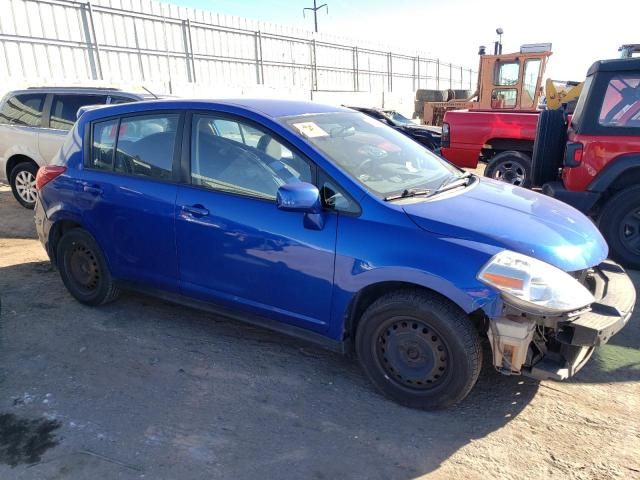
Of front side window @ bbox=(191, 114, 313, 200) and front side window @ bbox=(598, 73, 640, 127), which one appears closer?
front side window @ bbox=(191, 114, 313, 200)

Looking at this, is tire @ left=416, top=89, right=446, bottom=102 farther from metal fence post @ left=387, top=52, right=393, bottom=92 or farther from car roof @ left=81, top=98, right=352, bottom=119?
car roof @ left=81, top=98, right=352, bottom=119

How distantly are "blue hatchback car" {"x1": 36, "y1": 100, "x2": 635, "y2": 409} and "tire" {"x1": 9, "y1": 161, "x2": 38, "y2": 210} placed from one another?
14.2ft

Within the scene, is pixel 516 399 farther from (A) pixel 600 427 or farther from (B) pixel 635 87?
(B) pixel 635 87

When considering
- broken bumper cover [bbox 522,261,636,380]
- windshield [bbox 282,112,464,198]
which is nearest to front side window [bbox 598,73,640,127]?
windshield [bbox 282,112,464,198]

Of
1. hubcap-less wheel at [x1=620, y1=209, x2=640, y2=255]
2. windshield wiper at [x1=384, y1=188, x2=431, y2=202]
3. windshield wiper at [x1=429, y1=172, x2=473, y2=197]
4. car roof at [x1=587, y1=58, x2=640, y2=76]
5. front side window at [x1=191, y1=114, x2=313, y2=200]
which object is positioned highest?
car roof at [x1=587, y1=58, x2=640, y2=76]

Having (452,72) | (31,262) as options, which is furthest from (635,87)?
(452,72)

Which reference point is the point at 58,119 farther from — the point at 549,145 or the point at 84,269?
the point at 549,145

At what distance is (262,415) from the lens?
2.89m

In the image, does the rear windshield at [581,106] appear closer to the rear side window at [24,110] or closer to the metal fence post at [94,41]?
the rear side window at [24,110]

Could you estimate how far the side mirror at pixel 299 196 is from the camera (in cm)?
282

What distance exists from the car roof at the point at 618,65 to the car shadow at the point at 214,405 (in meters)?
3.61

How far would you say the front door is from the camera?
302 centimetres

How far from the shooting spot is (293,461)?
99.4 inches

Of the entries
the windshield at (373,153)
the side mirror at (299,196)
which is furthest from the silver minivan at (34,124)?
the side mirror at (299,196)
